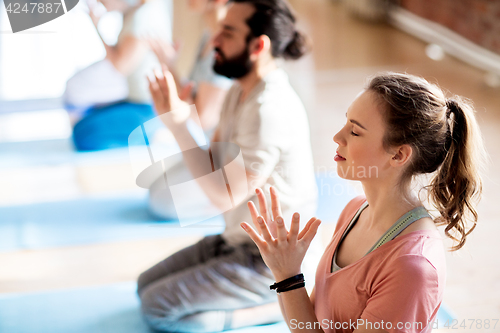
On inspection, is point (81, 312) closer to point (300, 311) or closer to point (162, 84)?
point (162, 84)

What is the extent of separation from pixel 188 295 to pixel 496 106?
263 cm

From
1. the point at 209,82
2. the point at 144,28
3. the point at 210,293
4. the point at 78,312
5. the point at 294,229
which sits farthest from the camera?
the point at 144,28

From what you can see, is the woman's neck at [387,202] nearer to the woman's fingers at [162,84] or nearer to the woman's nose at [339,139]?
the woman's nose at [339,139]

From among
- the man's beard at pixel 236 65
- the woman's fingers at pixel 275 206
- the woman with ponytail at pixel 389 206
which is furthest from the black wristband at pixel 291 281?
the man's beard at pixel 236 65

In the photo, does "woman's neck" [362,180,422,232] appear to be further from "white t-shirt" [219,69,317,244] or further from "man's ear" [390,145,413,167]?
"white t-shirt" [219,69,317,244]

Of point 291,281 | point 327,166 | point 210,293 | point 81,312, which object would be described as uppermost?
point 291,281

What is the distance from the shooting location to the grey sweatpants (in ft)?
4.57

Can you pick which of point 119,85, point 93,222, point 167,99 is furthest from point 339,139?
point 119,85

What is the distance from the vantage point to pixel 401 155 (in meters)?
0.91

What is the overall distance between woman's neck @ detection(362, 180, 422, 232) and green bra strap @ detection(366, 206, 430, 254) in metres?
0.01

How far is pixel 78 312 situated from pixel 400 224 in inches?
42.1

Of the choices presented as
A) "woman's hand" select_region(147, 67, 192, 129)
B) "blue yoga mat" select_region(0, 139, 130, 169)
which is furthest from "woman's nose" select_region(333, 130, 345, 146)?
"blue yoga mat" select_region(0, 139, 130, 169)

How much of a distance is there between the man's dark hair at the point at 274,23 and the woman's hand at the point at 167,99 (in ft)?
1.15

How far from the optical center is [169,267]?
1.54 metres
